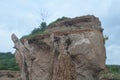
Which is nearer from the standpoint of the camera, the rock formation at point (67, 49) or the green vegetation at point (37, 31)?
the rock formation at point (67, 49)

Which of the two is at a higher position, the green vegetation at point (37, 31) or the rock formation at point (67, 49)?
the green vegetation at point (37, 31)

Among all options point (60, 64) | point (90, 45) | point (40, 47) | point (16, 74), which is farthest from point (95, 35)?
point (16, 74)

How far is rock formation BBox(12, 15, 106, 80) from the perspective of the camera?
12156mm

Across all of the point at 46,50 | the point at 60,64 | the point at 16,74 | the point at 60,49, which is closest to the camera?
the point at 60,64

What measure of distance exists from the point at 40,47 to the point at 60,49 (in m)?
3.12

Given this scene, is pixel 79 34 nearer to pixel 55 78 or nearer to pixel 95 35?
pixel 95 35

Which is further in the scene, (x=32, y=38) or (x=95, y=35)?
(x=32, y=38)

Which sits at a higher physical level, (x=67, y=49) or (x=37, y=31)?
(x=37, y=31)

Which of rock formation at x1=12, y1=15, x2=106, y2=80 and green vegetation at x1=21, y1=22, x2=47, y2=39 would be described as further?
green vegetation at x1=21, y1=22, x2=47, y2=39

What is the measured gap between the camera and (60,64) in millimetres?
10203

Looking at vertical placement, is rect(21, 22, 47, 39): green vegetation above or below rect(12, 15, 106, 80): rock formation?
above

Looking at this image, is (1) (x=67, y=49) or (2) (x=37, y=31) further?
(2) (x=37, y=31)

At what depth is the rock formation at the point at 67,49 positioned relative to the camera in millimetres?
12156

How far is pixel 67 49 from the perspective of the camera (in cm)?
1175
